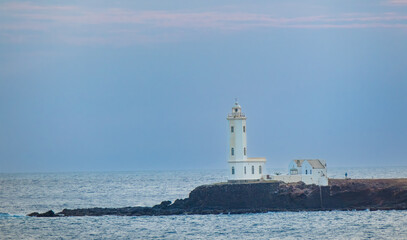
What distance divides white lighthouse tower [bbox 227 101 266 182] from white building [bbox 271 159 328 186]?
2121 millimetres

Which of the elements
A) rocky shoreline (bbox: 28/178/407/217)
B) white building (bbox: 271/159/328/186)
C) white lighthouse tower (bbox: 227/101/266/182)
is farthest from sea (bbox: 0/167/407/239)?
white lighthouse tower (bbox: 227/101/266/182)

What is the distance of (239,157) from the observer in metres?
73.0

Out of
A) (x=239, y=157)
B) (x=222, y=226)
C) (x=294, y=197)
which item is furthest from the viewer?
(x=239, y=157)

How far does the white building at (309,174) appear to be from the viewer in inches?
2876

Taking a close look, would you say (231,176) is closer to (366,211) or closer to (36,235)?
(366,211)

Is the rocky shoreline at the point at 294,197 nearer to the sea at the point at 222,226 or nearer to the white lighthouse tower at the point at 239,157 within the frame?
the sea at the point at 222,226

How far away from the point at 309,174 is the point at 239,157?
6637 mm

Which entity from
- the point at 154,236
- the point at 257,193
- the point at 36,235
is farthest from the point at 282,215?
the point at 36,235

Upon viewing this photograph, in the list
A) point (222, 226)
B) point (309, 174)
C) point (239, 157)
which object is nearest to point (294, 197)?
point (309, 174)

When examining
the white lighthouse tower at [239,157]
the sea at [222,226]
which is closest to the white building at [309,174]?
the white lighthouse tower at [239,157]

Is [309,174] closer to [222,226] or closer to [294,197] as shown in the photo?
[294,197]

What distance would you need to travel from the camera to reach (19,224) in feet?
225

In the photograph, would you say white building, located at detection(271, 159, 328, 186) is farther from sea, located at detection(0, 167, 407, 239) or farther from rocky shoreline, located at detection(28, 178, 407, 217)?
sea, located at detection(0, 167, 407, 239)

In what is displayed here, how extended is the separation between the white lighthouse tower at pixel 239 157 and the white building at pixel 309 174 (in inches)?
83.5
